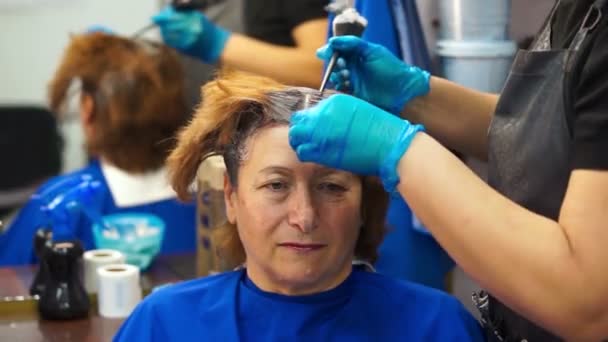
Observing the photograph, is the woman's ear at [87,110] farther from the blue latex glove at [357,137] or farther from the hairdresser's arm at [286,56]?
the blue latex glove at [357,137]

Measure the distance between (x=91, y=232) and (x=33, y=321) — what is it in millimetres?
409

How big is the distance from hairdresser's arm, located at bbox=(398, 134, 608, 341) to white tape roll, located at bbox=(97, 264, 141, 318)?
94 centimetres

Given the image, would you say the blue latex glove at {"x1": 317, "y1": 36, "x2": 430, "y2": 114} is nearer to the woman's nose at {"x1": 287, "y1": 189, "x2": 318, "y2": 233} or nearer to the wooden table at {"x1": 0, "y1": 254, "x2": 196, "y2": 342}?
the woman's nose at {"x1": 287, "y1": 189, "x2": 318, "y2": 233}

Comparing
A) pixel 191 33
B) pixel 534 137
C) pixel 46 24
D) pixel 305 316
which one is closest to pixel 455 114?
pixel 534 137

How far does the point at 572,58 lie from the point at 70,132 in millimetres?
2445

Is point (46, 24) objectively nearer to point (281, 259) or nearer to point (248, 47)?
point (248, 47)

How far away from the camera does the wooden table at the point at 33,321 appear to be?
185 cm

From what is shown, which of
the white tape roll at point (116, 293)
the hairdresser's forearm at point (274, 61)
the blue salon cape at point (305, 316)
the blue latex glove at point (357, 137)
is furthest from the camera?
the hairdresser's forearm at point (274, 61)

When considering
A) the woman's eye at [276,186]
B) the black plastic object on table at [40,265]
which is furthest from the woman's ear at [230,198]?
the black plastic object on table at [40,265]

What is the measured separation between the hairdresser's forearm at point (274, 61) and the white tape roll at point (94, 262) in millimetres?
681

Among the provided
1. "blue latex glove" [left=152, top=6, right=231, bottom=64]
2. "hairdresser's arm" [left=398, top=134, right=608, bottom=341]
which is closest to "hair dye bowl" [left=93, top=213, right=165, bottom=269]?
"blue latex glove" [left=152, top=6, right=231, bottom=64]

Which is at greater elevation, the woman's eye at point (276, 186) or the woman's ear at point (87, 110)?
the woman's eye at point (276, 186)

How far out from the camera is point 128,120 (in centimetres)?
265

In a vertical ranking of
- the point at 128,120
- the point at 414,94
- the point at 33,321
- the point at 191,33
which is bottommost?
the point at 33,321
